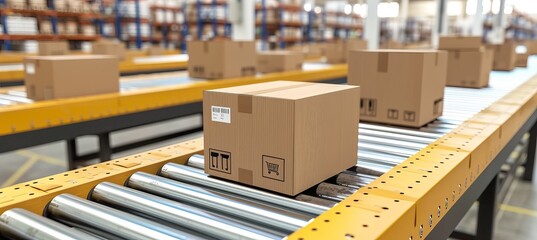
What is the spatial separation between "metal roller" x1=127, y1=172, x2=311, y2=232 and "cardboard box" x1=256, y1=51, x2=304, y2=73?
398 cm

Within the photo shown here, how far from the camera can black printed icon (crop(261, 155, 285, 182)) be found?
1365 millimetres

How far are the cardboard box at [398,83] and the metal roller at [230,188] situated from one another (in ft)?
3.33

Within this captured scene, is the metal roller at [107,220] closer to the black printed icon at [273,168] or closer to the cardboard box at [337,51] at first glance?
the black printed icon at [273,168]

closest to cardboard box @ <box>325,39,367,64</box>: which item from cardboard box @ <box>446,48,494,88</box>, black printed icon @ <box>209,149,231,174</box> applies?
cardboard box @ <box>446,48,494,88</box>

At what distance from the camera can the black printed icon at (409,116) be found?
225cm

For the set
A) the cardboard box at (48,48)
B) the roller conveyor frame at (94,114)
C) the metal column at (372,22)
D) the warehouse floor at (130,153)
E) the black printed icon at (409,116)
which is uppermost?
the metal column at (372,22)

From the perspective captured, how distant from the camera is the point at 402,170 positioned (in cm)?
158

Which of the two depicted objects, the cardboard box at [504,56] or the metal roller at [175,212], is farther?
the cardboard box at [504,56]

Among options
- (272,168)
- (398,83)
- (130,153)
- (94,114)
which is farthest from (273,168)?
(130,153)

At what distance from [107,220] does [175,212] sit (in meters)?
0.19

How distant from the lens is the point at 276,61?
214 inches

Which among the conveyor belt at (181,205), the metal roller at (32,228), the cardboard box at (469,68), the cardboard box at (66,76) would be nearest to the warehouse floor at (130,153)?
the cardboard box at (469,68)

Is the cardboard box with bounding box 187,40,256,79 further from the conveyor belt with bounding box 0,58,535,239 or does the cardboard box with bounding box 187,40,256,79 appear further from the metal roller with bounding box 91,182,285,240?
the metal roller with bounding box 91,182,285,240

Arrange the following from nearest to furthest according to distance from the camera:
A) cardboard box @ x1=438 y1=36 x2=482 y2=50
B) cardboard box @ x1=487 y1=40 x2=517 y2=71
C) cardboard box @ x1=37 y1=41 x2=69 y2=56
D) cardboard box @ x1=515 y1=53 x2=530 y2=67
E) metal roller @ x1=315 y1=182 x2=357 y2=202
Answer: metal roller @ x1=315 y1=182 x2=357 y2=202, cardboard box @ x1=438 y1=36 x2=482 y2=50, cardboard box @ x1=487 y1=40 x2=517 y2=71, cardboard box @ x1=37 y1=41 x2=69 y2=56, cardboard box @ x1=515 y1=53 x2=530 y2=67
